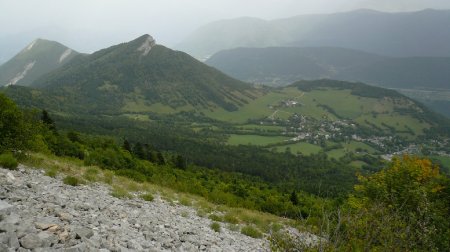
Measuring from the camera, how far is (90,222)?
1596cm

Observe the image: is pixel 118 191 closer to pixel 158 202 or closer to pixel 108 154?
pixel 158 202

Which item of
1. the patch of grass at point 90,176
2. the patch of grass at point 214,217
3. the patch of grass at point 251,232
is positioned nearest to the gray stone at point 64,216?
the patch of grass at point 90,176

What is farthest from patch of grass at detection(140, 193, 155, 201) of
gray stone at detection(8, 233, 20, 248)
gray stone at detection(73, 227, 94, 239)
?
gray stone at detection(8, 233, 20, 248)

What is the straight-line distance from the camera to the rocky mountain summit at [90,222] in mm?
12297

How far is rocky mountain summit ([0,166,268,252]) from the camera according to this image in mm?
12297

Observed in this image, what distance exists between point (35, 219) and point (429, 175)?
47.3m

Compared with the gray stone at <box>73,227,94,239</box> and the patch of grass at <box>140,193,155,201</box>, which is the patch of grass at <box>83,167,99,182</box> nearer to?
the patch of grass at <box>140,193,155,201</box>

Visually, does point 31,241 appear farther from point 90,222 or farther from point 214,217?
point 214,217

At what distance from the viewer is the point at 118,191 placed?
82.0 ft

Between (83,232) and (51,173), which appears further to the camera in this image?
(51,173)

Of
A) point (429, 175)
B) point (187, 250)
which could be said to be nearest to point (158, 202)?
point (187, 250)

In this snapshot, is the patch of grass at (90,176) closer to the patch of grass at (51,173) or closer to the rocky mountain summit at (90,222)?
the rocky mountain summit at (90,222)

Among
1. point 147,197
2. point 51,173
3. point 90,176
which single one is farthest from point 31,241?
point 90,176

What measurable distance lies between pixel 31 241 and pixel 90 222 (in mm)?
4493
